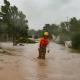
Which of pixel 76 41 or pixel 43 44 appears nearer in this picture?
pixel 43 44

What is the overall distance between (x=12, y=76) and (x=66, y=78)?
1804mm

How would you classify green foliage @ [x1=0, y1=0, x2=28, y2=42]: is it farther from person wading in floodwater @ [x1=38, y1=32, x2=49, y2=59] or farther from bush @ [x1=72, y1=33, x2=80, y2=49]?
person wading in floodwater @ [x1=38, y1=32, x2=49, y2=59]

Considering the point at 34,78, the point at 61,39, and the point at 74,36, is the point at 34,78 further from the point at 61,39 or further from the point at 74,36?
the point at 61,39

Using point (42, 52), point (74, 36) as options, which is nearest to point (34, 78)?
point (42, 52)

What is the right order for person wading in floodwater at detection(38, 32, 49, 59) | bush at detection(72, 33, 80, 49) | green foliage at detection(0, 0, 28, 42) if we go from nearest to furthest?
person wading in floodwater at detection(38, 32, 49, 59) → bush at detection(72, 33, 80, 49) → green foliage at detection(0, 0, 28, 42)

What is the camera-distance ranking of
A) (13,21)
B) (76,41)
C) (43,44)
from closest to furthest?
(43,44)
(76,41)
(13,21)

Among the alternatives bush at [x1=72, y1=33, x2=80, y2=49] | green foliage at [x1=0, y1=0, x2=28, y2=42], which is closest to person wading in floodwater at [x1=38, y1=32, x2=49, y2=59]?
bush at [x1=72, y1=33, x2=80, y2=49]

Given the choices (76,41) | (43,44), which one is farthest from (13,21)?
(43,44)

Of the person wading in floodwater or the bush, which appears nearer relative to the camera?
the person wading in floodwater

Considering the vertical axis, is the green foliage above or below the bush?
above

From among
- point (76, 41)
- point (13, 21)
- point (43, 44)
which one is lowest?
point (76, 41)

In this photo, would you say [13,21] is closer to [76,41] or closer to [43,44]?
[76,41]

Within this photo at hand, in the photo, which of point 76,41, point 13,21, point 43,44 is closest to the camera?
point 43,44

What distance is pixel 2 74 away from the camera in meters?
11.0
